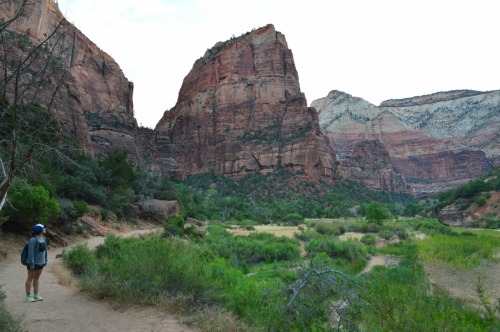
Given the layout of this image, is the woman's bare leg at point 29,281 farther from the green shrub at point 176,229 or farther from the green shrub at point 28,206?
the green shrub at point 176,229

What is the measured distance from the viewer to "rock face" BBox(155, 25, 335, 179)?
79062mm

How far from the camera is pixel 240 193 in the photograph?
238 ft

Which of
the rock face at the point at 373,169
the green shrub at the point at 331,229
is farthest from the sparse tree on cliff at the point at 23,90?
the rock face at the point at 373,169

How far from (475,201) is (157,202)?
4275cm

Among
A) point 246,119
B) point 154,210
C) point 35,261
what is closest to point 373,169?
point 246,119

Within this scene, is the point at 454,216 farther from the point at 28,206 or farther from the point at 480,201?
the point at 28,206

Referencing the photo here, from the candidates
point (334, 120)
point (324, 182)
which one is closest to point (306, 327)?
point (324, 182)

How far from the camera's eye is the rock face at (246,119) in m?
79.1

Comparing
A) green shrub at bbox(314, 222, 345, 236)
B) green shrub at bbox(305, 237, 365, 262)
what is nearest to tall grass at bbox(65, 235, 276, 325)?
green shrub at bbox(305, 237, 365, 262)

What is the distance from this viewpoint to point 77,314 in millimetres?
5801

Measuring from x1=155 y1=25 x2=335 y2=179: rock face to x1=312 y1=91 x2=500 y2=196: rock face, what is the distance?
119 ft

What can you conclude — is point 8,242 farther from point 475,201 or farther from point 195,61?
point 195,61

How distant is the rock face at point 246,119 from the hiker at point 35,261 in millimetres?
70433

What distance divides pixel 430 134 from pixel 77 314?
531ft
